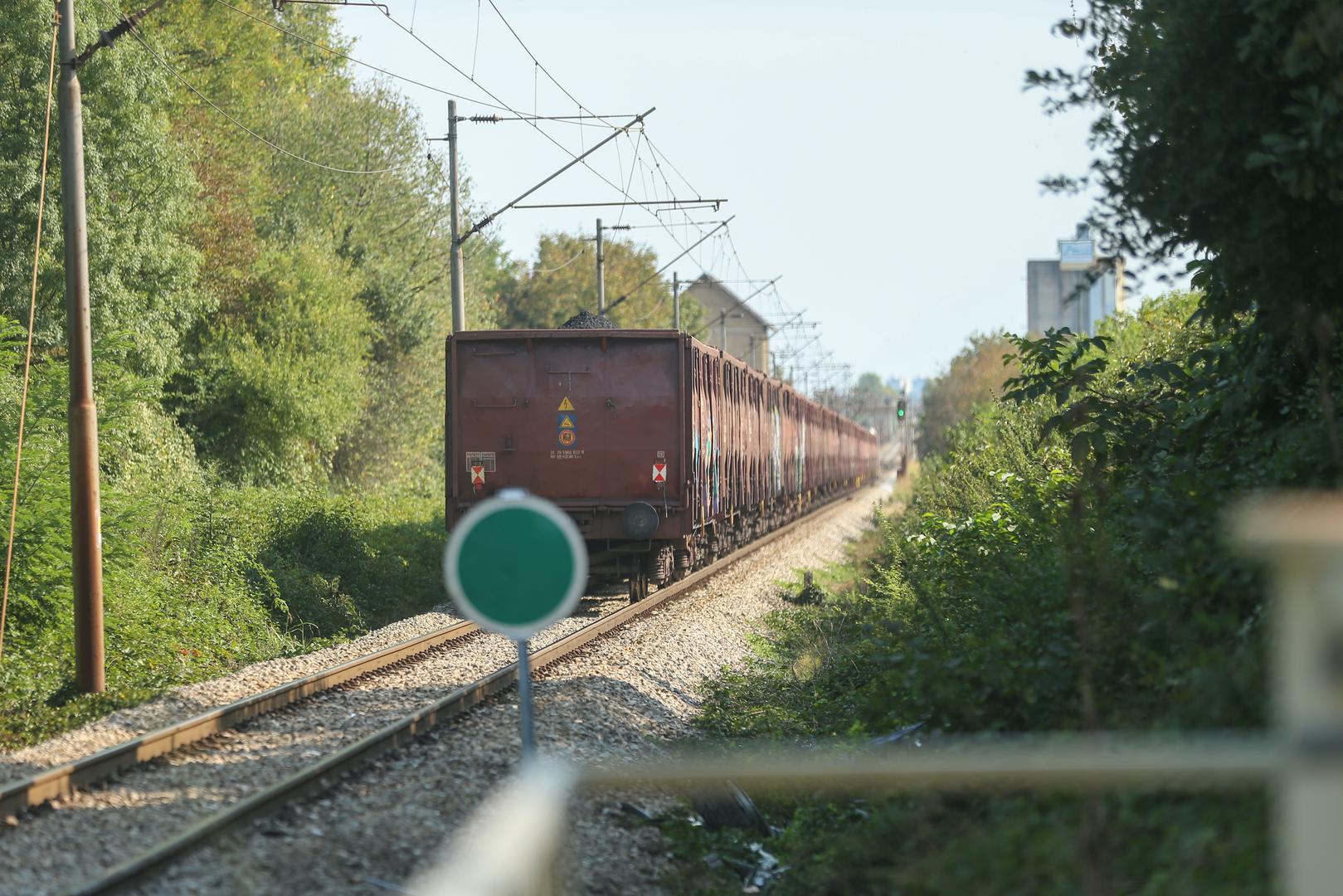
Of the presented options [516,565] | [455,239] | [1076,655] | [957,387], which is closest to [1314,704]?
[516,565]

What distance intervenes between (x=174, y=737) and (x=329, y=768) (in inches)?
66.0

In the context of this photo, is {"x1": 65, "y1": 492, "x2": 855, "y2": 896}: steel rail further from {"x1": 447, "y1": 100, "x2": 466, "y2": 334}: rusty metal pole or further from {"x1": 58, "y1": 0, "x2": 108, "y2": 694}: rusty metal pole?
{"x1": 447, "y1": 100, "x2": 466, "y2": 334}: rusty metal pole

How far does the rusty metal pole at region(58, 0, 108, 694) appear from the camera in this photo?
38.3 feet

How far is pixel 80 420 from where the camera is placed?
1164 centimetres

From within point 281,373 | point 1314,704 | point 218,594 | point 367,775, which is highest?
point 281,373

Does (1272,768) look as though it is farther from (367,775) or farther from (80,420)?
(80,420)

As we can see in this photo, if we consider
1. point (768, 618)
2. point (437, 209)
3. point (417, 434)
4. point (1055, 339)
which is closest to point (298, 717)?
point (1055, 339)

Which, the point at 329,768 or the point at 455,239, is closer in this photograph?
the point at 329,768

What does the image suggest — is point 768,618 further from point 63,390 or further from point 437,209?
point 437,209

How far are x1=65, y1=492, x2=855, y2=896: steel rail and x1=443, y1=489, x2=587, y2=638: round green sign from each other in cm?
208

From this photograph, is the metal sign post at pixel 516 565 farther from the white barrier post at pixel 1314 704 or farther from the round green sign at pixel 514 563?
the white barrier post at pixel 1314 704

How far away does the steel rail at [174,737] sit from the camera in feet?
24.5

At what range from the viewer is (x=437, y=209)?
43781 millimetres

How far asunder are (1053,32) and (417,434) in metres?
31.2
